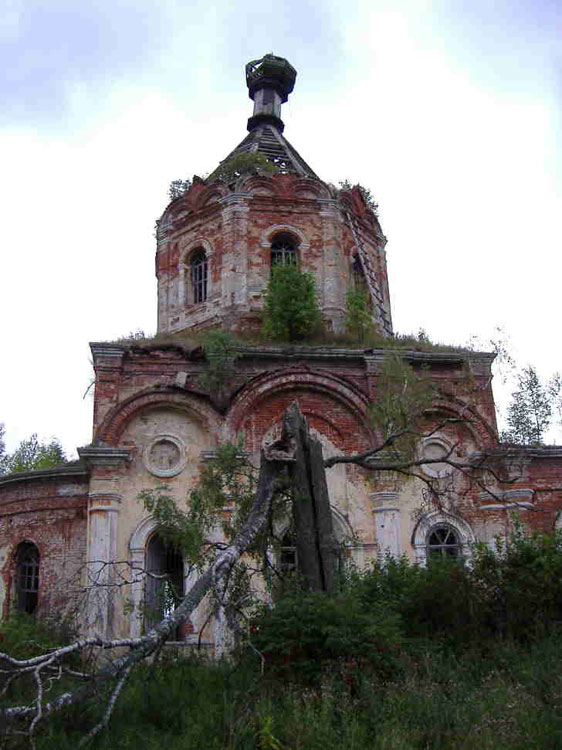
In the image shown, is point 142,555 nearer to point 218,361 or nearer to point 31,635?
point 31,635

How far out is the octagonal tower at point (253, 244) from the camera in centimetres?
1734

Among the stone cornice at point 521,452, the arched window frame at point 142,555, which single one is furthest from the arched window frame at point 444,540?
the arched window frame at point 142,555

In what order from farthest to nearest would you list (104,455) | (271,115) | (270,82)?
(270,82)
(271,115)
(104,455)

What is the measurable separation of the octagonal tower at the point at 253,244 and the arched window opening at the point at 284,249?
0.08 ft

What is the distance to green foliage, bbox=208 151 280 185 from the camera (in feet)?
61.5

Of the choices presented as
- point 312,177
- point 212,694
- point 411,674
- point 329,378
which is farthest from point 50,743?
point 312,177

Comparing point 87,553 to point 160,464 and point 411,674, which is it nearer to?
point 160,464

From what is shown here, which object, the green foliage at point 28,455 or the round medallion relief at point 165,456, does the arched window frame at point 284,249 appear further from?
the green foliage at point 28,455

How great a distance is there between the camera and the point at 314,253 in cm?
1791

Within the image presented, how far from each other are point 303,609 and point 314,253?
35.7 ft

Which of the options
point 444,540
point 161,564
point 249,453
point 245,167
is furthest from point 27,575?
point 245,167

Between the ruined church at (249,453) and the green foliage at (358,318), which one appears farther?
the green foliage at (358,318)

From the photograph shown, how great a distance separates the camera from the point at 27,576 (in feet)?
49.8

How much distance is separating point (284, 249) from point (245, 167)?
2.44 meters
